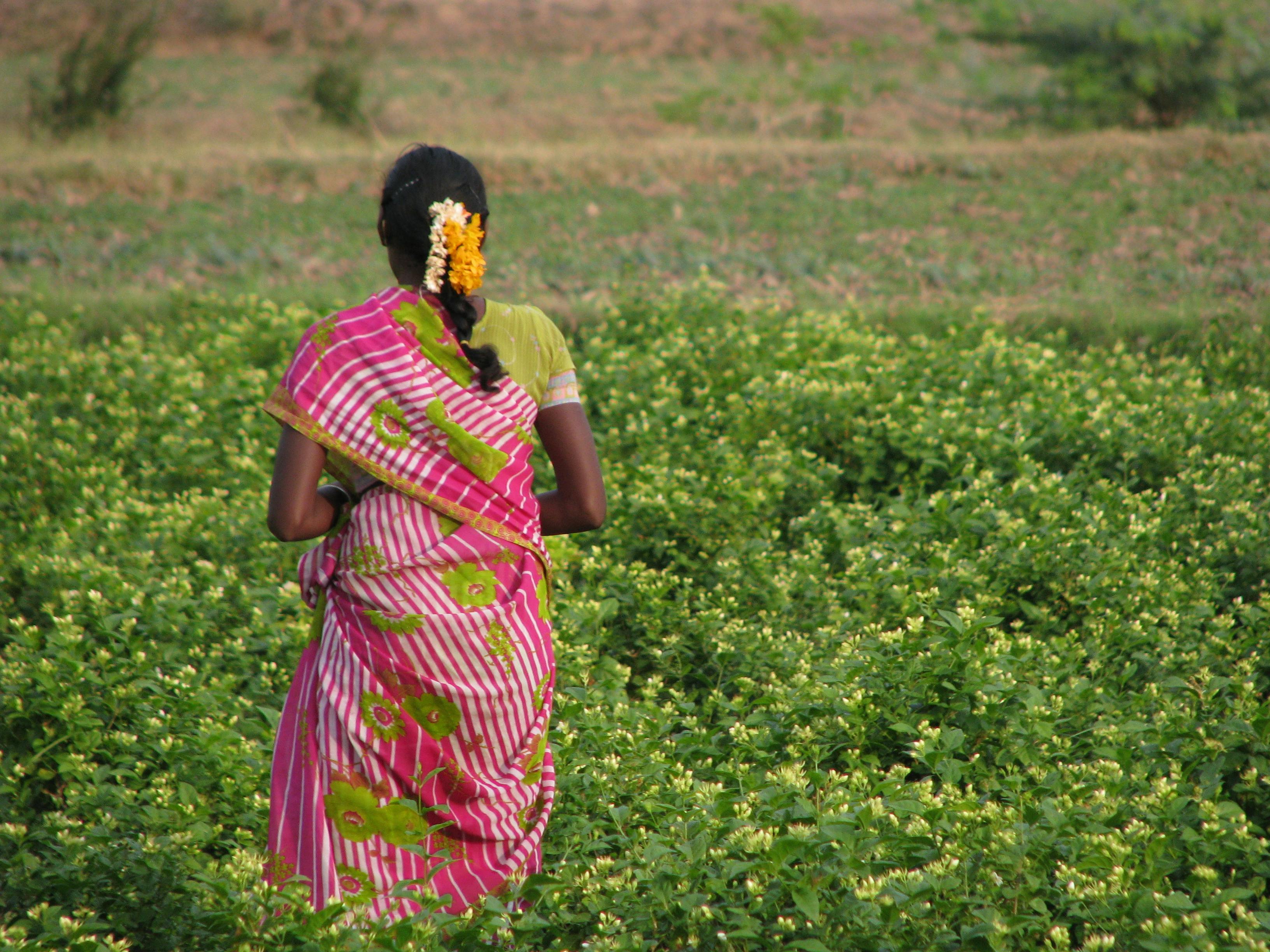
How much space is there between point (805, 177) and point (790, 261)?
4.15m

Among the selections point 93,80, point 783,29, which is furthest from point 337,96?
point 783,29

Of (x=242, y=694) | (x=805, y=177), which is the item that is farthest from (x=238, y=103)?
(x=242, y=694)

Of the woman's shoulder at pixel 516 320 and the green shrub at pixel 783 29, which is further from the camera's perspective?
the green shrub at pixel 783 29

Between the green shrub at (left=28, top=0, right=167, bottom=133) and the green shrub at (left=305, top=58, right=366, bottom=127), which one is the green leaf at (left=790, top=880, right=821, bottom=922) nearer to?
the green shrub at (left=305, top=58, right=366, bottom=127)

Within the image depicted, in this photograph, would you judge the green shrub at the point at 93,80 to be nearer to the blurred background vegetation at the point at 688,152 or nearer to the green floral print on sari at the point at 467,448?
the blurred background vegetation at the point at 688,152

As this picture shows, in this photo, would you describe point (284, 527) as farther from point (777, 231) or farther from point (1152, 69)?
point (1152, 69)

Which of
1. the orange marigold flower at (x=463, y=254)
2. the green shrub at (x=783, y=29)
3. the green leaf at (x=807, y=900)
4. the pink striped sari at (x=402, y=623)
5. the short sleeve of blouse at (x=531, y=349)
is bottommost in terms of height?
the green leaf at (x=807, y=900)

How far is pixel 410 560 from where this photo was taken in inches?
111

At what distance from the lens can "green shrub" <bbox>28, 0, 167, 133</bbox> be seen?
17516 millimetres

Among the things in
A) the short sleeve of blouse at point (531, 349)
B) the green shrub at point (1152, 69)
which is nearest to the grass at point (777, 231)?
the green shrub at point (1152, 69)

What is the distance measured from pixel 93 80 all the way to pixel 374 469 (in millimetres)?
17894

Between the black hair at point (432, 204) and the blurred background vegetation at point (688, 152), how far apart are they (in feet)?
21.2

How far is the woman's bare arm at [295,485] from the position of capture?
2736mm

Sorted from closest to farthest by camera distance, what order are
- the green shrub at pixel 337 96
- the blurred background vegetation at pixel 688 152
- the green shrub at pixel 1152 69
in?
the blurred background vegetation at pixel 688 152 < the green shrub at pixel 1152 69 < the green shrub at pixel 337 96
